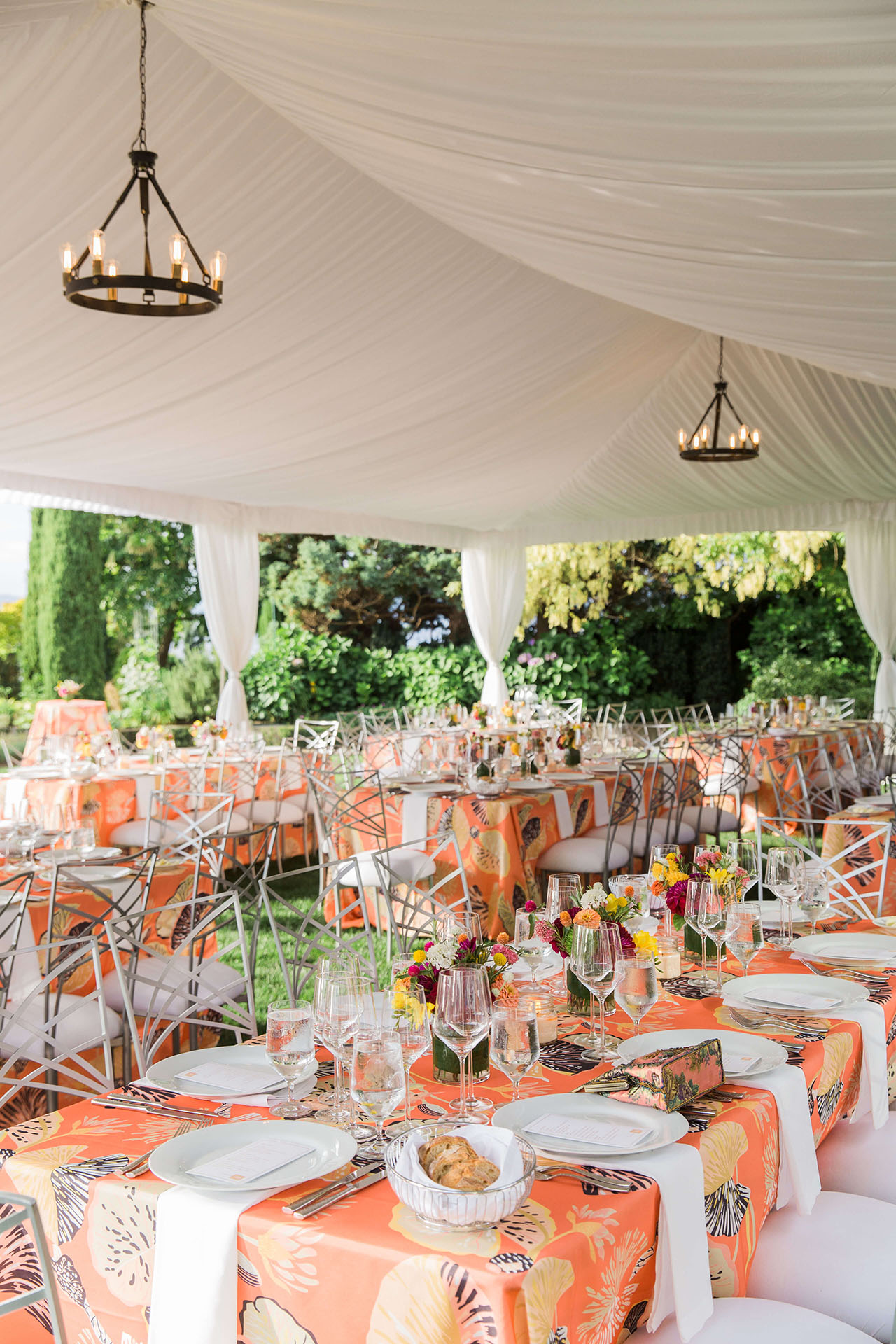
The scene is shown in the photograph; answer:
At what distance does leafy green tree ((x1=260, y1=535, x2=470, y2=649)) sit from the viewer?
53.7 ft

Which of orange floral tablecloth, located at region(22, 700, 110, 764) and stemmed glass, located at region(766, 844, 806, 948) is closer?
stemmed glass, located at region(766, 844, 806, 948)

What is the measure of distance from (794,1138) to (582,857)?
3.90 metres

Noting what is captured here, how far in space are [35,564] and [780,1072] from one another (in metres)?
16.8

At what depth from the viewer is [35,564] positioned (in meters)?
17.1

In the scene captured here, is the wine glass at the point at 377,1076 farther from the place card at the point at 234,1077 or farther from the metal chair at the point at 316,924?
the metal chair at the point at 316,924

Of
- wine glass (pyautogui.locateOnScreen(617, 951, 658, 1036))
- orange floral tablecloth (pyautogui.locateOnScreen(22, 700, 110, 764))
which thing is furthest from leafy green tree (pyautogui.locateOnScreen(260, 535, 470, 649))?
wine glass (pyautogui.locateOnScreen(617, 951, 658, 1036))

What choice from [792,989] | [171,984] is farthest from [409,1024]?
[171,984]

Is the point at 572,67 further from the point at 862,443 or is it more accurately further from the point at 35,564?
the point at 35,564

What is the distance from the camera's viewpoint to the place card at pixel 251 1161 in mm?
1535

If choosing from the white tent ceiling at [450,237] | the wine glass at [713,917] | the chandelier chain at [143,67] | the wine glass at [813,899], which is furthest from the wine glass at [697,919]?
the chandelier chain at [143,67]

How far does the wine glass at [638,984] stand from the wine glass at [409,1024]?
1.16 feet

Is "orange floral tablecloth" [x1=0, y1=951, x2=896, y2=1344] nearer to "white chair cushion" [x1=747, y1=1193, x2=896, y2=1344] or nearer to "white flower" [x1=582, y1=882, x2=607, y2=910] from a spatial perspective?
→ "white chair cushion" [x1=747, y1=1193, x2=896, y2=1344]

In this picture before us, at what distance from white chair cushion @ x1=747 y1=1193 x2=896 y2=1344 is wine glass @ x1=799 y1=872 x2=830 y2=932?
920 mm

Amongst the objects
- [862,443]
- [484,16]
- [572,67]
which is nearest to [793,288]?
[572,67]
